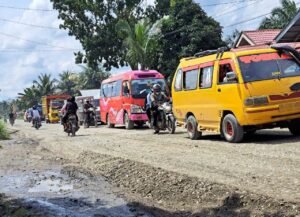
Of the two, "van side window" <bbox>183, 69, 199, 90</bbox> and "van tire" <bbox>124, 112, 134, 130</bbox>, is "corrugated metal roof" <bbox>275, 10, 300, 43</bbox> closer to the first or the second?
"van tire" <bbox>124, 112, 134, 130</bbox>

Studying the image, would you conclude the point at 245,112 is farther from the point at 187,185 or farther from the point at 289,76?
the point at 187,185

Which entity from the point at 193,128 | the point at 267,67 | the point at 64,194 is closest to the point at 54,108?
the point at 193,128

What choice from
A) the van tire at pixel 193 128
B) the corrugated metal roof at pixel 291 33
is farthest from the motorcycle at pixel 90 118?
the van tire at pixel 193 128

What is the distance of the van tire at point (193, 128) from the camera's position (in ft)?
48.3

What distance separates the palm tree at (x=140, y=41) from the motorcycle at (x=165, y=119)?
17119mm

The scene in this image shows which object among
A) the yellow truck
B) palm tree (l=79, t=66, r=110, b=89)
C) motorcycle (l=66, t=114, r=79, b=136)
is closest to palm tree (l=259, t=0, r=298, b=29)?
motorcycle (l=66, t=114, r=79, b=136)

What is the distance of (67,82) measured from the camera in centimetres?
7750

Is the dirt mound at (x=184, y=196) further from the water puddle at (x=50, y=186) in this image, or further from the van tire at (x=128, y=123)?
the van tire at (x=128, y=123)

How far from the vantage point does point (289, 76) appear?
12.3 m

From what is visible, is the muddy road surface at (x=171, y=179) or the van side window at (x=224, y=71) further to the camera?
the van side window at (x=224, y=71)

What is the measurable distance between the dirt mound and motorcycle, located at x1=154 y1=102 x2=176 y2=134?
23.3 ft

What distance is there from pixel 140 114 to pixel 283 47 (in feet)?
35.0

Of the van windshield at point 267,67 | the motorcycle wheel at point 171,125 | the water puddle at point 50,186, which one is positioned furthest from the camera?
the motorcycle wheel at point 171,125

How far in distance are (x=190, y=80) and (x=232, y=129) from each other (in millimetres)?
2623
